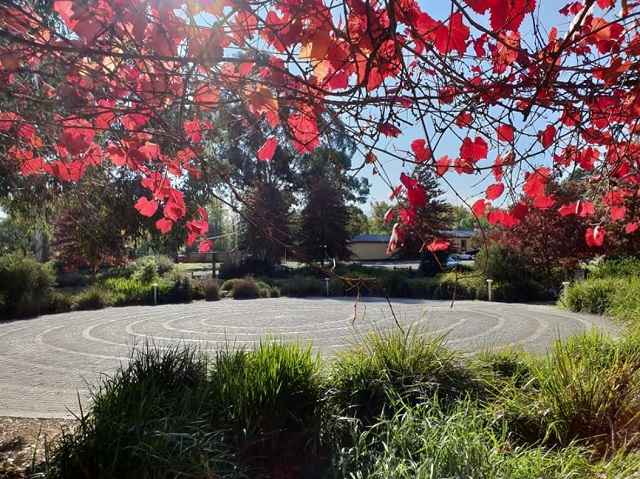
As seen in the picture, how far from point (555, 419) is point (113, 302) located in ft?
47.8

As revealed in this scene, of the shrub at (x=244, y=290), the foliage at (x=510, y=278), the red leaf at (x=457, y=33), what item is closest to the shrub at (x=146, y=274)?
the shrub at (x=244, y=290)

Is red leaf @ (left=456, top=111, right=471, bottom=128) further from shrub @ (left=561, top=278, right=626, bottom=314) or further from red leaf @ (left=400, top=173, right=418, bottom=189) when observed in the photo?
shrub @ (left=561, top=278, right=626, bottom=314)

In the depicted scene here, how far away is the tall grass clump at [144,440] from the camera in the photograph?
249cm

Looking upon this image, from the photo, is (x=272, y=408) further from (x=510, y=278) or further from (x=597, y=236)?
(x=510, y=278)

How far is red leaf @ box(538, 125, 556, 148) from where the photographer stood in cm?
226

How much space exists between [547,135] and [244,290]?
52.8 feet

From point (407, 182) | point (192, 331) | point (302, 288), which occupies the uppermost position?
point (407, 182)

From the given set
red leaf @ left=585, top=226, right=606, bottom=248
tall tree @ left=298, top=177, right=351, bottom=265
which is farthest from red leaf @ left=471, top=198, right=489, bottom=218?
tall tree @ left=298, top=177, right=351, bottom=265

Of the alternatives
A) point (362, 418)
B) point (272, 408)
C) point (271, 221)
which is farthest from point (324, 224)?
point (272, 408)

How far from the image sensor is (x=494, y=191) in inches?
108

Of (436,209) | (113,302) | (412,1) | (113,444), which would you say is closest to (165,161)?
(113,444)

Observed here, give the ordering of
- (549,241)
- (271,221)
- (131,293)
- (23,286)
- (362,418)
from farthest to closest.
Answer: (271,221)
(131,293)
(549,241)
(23,286)
(362,418)

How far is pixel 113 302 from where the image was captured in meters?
15.2

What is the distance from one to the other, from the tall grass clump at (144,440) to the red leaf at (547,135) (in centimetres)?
235
